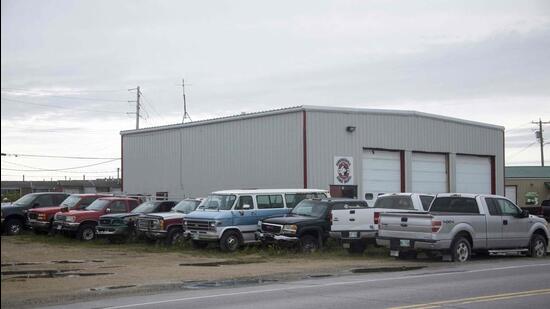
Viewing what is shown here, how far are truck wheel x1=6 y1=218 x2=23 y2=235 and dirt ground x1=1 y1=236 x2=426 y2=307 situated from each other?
5.60 m

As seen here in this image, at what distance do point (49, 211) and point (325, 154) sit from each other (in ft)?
39.5

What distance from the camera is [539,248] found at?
20594 mm

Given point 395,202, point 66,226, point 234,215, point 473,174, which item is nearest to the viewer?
point 395,202

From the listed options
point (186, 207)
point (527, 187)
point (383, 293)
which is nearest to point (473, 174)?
point (186, 207)

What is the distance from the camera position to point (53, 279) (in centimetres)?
1561

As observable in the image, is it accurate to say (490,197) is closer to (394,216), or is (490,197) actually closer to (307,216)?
(394,216)

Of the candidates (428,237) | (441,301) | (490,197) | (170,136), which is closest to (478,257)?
(490,197)

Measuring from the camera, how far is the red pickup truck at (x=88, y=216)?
88.7ft

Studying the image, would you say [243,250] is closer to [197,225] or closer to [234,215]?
[234,215]

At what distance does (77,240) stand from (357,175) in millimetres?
12330

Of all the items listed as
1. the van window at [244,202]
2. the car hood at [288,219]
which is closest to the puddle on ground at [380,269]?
the car hood at [288,219]

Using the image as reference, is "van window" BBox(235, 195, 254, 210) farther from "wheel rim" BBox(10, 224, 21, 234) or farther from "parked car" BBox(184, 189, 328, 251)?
"wheel rim" BBox(10, 224, 21, 234)

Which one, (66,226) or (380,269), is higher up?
(66,226)

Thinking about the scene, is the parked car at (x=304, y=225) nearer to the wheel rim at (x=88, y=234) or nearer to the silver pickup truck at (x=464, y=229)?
the silver pickup truck at (x=464, y=229)
